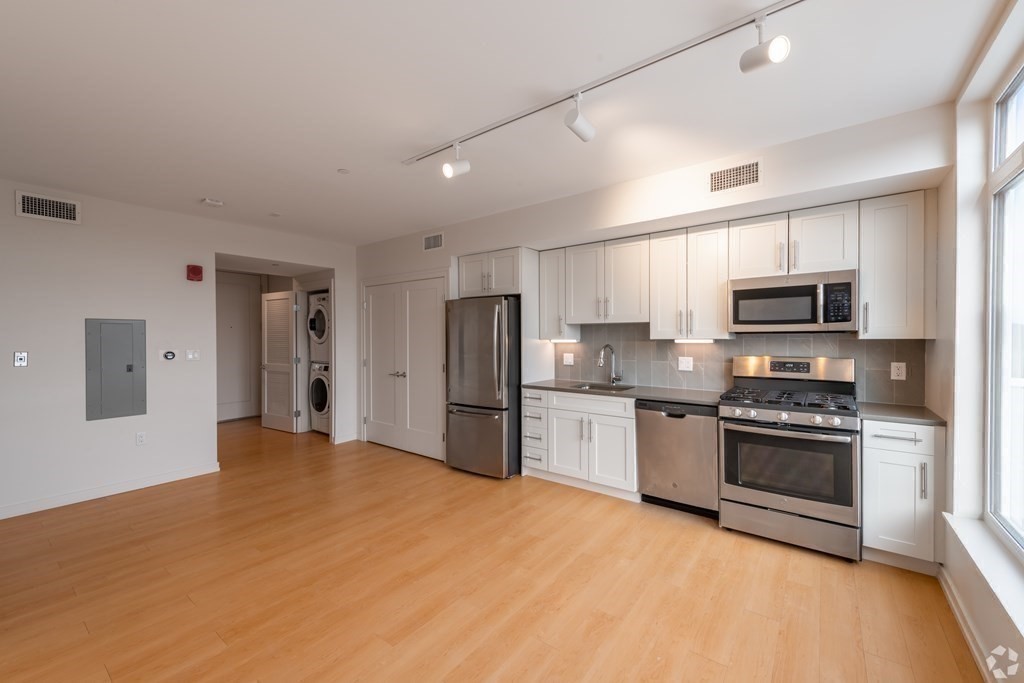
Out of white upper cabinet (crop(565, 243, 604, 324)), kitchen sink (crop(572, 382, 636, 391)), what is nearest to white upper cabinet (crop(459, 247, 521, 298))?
white upper cabinet (crop(565, 243, 604, 324))

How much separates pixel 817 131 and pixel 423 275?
3.71 m

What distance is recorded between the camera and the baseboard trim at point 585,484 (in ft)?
11.7

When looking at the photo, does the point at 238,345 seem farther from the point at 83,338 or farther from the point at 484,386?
the point at 484,386

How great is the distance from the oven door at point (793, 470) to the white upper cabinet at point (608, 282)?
1.22 meters

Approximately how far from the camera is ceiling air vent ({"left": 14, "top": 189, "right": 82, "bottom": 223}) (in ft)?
11.2

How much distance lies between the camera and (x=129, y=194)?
12.1ft

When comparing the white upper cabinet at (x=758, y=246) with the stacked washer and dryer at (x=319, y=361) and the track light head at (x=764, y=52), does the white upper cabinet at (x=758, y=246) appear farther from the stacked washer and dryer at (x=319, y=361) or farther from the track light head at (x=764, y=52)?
the stacked washer and dryer at (x=319, y=361)

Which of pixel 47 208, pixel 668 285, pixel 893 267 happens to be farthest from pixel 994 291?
pixel 47 208

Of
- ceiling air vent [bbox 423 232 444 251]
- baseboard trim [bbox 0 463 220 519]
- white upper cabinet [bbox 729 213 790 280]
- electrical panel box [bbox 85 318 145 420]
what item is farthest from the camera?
ceiling air vent [bbox 423 232 444 251]

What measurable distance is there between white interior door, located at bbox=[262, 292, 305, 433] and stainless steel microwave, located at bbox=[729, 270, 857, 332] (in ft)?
18.6

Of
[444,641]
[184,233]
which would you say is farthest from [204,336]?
[444,641]

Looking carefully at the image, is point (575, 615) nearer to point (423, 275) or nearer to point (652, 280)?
point (652, 280)

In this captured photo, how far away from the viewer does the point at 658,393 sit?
3.53 m

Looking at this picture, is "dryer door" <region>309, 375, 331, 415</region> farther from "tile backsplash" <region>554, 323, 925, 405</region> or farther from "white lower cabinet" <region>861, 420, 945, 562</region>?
"white lower cabinet" <region>861, 420, 945, 562</region>
